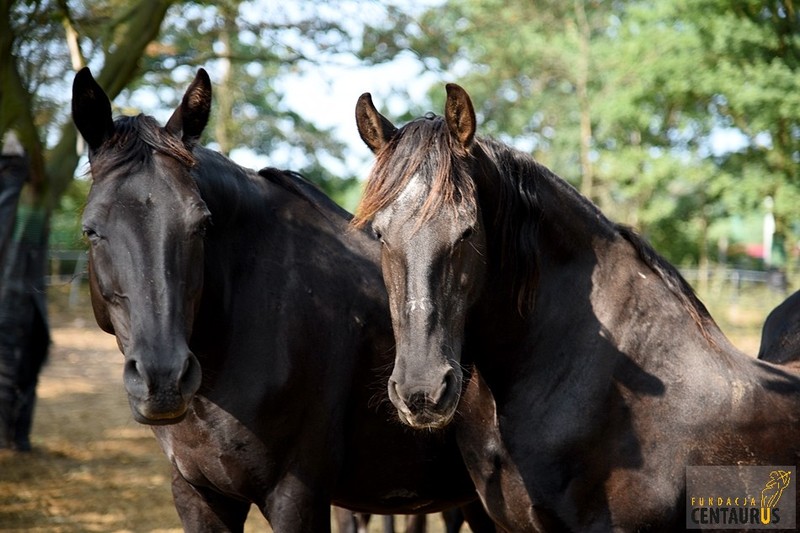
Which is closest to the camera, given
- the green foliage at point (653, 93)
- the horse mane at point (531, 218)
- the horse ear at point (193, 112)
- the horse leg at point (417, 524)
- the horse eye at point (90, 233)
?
the horse eye at point (90, 233)

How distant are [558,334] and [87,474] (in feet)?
20.2

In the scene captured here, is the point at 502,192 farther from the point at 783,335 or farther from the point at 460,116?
the point at 783,335

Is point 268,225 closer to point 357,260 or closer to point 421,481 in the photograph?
point 357,260

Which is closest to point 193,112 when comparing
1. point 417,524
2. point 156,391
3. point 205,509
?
point 156,391

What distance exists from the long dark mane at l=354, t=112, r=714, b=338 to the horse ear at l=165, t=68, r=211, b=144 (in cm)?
75

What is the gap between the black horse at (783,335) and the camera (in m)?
3.98

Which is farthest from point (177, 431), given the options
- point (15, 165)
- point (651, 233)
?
point (651, 233)

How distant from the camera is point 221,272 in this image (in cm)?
323

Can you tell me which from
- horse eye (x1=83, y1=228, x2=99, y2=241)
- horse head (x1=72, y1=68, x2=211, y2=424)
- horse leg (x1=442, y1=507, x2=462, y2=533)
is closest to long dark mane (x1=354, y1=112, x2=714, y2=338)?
horse head (x1=72, y1=68, x2=211, y2=424)

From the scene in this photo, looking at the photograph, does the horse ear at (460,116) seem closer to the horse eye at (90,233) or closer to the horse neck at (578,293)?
the horse neck at (578,293)

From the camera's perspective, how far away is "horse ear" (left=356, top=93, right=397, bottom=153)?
2953 mm

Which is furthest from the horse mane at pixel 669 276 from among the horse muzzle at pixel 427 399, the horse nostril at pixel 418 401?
the horse nostril at pixel 418 401

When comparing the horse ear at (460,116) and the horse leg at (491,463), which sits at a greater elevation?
the horse ear at (460,116)

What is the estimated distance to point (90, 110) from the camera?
3.03m
